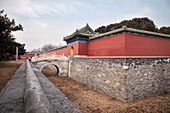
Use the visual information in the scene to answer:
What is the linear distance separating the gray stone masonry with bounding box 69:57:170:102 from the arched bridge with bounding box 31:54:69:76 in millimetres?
5666

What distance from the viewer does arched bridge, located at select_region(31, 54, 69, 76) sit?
1285 centimetres

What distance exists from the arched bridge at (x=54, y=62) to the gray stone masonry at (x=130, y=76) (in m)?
5.67

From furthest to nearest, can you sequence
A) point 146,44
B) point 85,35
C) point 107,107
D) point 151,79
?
point 85,35
point 146,44
point 151,79
point 107,107

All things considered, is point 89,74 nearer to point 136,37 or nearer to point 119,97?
point 119,97

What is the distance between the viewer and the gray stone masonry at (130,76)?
6.39m

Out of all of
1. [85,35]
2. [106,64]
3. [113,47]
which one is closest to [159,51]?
[113,47]

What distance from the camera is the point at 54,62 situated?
43.8 ft

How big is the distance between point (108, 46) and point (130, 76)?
3.23 metres

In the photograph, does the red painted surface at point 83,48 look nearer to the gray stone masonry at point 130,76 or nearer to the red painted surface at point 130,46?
the red painted surface at point 130,46

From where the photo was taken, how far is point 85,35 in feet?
37.7

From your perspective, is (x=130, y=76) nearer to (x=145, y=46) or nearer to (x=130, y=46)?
(x=130, y=46)

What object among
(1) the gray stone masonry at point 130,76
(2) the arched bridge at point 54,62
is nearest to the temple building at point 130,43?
(1) the gray stone masonry at point 130,76

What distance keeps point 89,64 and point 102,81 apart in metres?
2.33

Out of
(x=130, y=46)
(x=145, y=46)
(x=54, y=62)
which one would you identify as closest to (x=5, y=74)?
(x=54, y=62)
